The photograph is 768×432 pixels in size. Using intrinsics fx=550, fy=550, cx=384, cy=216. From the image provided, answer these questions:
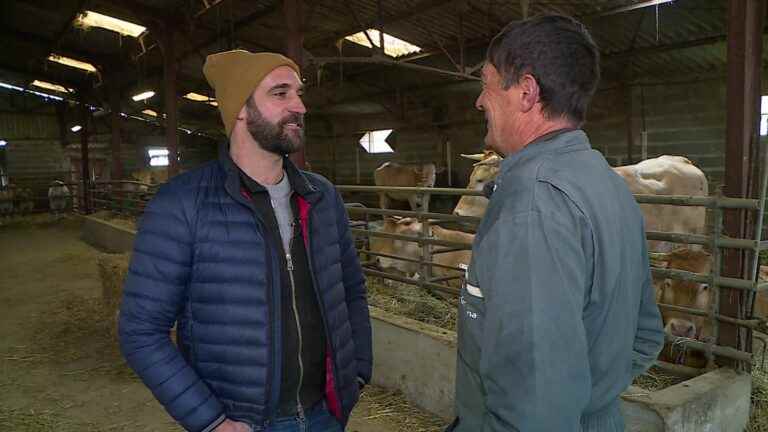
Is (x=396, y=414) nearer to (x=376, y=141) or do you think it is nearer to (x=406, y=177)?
(x=406, y=177)

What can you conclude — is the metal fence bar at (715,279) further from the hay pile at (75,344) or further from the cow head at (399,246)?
the hay pile at (75,344)

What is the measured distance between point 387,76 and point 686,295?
12228 millimetres

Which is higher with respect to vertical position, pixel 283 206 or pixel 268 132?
pixel 268 132

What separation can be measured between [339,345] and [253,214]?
1.63 ft

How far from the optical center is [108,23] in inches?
453

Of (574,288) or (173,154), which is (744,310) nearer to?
(574,288)

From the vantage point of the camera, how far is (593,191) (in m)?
1.07

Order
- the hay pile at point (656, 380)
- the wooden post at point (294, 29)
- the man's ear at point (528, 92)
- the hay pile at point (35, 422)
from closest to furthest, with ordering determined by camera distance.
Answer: the man's ear at point (528, 92)
the hay pile at point (656, 380)
the hay pile at point (35, 422)
the wooden post at point (294, 29)

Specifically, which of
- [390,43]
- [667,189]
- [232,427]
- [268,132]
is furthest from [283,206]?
[390,43]

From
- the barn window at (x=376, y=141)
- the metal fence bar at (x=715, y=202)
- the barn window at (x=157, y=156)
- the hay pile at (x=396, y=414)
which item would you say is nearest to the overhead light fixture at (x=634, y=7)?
the metal fence bar at (x=715, y=202)

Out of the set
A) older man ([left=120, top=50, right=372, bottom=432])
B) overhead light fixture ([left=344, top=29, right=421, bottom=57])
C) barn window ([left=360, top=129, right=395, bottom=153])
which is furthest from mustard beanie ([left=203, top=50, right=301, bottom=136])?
barn window ([left=360, top=129, right=395, bottom=153])

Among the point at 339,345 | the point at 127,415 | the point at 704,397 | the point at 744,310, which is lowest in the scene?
the point at 127,415

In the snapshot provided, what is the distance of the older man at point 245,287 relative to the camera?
5.16 feet

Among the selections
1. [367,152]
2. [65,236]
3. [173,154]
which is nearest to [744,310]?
[173,154]
